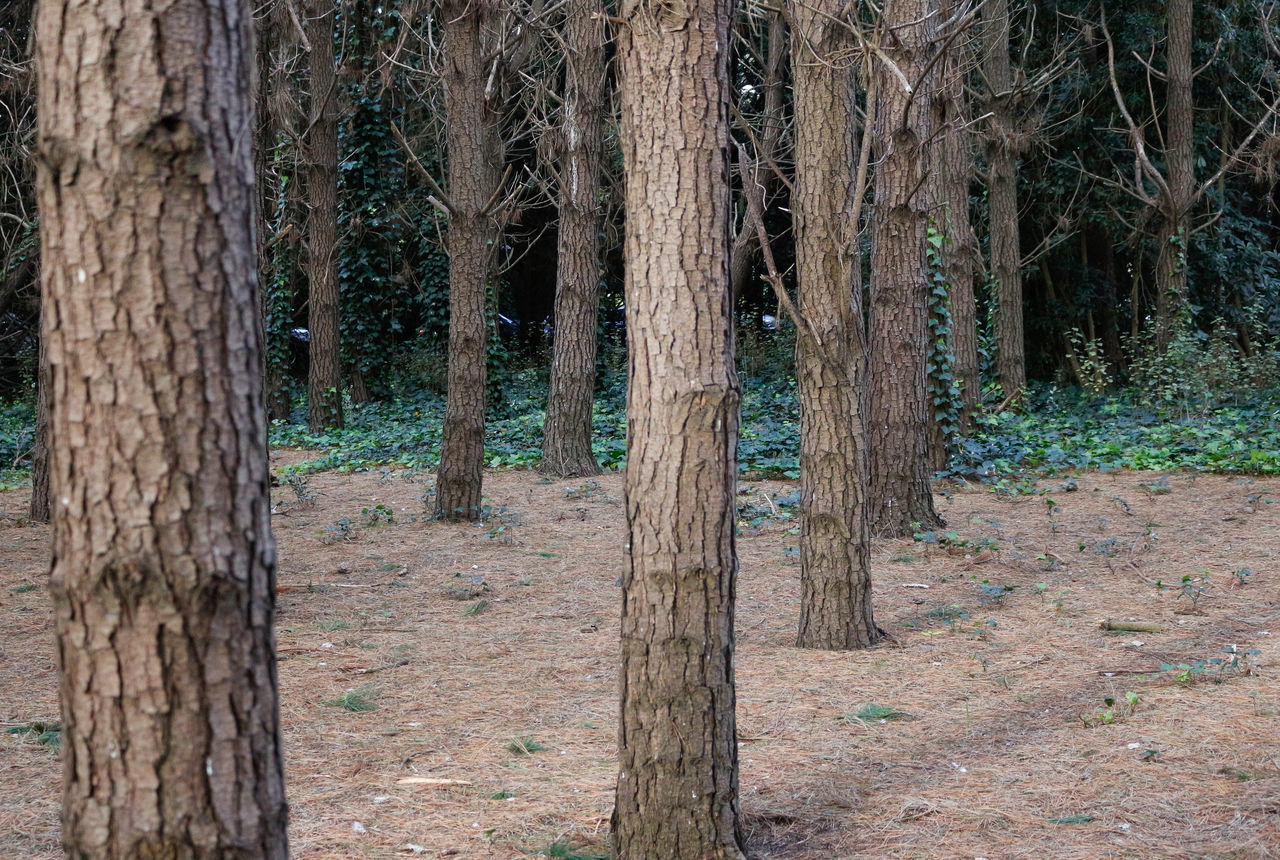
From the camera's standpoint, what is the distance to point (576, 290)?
1239 centimetres

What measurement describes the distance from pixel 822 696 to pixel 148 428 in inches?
147

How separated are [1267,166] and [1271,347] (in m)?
3.09

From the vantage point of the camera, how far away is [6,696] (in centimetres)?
504

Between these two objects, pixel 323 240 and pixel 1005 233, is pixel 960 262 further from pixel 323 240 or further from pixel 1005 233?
pixel 323 240

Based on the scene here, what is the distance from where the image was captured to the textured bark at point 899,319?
8211 millimetres

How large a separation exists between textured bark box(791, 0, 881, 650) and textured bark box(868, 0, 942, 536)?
2.46 m

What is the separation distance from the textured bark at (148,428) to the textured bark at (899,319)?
6.70m

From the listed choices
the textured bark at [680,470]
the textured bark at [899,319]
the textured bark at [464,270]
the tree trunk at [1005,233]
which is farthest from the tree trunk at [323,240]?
the textured bark at [680,470]

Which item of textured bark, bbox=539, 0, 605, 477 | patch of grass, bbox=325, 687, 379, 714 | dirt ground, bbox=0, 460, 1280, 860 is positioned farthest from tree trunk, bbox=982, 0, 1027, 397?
patch of grass, bbox=325, 687, 379, 714

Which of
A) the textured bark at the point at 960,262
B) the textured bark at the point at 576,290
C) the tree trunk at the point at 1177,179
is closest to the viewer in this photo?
the textured bark at the point at 576,290

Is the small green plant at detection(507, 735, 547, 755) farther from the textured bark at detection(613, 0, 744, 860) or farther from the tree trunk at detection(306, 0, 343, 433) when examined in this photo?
the tree trunk at detection(306, 0, 343, 433)

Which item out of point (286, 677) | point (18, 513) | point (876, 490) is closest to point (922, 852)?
point (286, 677)

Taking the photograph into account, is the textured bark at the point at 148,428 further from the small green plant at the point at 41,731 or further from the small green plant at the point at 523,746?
the small green plant at the point at 41,731

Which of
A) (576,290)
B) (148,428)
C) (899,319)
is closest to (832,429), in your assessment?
(899,319)
